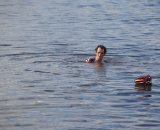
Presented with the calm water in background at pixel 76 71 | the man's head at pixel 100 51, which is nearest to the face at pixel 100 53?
the man's head at pixel 100 51

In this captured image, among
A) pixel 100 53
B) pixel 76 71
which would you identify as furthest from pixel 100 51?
pixel 76 71

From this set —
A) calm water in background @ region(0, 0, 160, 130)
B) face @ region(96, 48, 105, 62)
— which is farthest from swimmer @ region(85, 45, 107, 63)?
calm water in background @ region(0, 0, 160, 130)

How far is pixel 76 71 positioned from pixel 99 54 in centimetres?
120

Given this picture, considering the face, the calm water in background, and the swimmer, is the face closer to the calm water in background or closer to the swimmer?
the swimmer

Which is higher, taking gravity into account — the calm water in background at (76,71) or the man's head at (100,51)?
the man's head at (100,51)

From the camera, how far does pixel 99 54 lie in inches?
851

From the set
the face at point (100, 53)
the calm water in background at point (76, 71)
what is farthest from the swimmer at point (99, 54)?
the calm water in background at point (76, 71)

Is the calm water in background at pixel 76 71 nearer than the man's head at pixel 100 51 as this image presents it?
Yes

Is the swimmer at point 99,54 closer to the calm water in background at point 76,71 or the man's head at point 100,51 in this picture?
the man's head at point 100,51

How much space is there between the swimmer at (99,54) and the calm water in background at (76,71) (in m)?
0.26

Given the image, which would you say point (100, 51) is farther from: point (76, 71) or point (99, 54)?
point (76, 71)

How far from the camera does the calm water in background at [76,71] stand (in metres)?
14.8

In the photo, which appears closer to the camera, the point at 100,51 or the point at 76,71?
the point at 76,71

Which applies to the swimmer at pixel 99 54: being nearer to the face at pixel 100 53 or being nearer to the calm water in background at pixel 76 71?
the face at pixel 100 53
